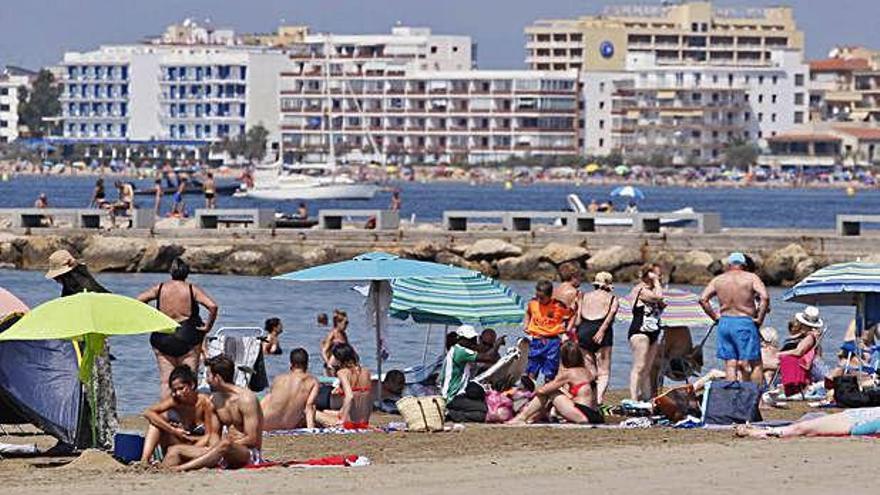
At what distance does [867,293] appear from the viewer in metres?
20.4

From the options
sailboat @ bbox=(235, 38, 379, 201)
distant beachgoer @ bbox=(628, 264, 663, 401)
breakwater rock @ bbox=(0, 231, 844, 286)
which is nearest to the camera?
distant beachgoer @ bbox=(628, 264, 663, 401)

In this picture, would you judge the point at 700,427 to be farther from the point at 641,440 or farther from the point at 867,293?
the point at 867,293

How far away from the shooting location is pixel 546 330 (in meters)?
19.1

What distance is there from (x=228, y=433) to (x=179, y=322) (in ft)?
8.31

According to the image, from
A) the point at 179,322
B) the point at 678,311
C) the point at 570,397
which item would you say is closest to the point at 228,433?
the point at 179,322

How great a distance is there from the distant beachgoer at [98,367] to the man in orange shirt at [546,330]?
4.04 m

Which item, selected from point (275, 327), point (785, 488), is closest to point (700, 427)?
point (785, 488)

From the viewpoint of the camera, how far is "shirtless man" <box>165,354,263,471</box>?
48.0 ft

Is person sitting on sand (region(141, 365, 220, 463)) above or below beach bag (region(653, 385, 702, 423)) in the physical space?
above

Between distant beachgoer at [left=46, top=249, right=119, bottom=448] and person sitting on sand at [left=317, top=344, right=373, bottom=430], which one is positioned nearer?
distant beachgoer at [left=46, top=249, right=119, bottom=448]

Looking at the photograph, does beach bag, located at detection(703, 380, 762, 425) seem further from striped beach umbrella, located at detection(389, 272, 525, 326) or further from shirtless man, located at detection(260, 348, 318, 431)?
shirtless man, located at detection(260, 348, 318, 431)

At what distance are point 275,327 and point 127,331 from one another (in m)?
6.82

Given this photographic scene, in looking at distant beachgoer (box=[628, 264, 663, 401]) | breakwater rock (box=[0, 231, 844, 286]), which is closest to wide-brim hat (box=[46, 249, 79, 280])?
distant beachgoer (box=[628, 264, 663, 401])

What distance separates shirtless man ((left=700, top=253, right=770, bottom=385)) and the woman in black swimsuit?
4039mm
